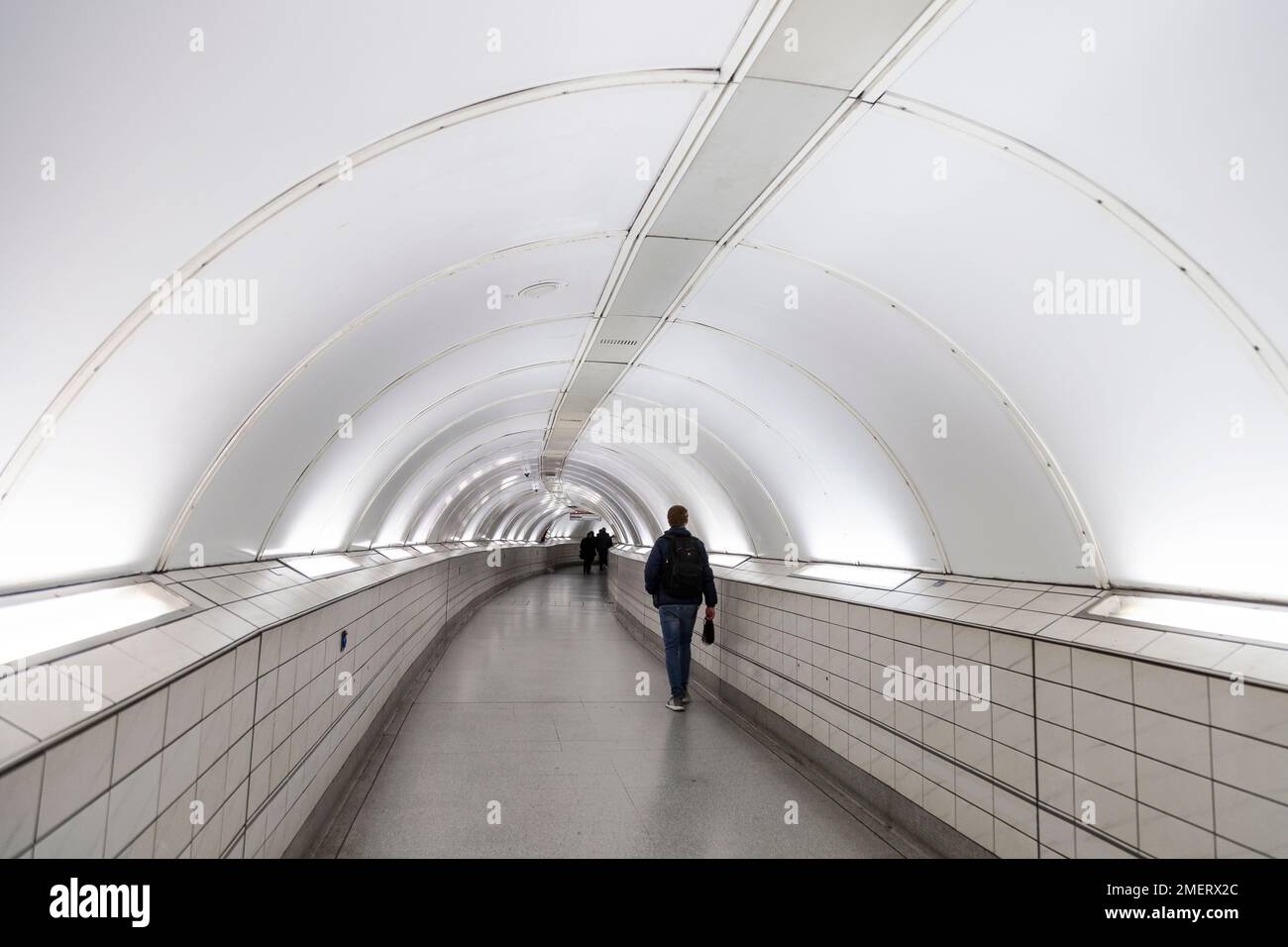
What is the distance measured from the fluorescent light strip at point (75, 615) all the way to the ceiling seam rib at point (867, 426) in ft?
12.7

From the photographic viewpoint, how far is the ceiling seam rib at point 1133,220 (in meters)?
2.85

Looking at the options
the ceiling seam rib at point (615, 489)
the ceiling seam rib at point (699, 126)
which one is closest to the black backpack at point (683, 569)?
the ceiling seam rib at point (699, 126)

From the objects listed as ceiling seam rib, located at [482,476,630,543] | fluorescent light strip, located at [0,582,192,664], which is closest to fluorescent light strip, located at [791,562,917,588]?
fluorescent light strip, located at [0,582,192,664]

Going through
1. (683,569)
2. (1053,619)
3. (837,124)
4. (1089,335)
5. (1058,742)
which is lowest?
(1058,742)

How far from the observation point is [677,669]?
303 inches

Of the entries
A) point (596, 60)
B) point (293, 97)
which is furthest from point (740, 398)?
point (293, 97)

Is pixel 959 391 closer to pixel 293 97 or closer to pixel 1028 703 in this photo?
pixel 1028 703

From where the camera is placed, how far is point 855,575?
6.42 meters

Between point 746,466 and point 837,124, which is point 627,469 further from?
point 837,124

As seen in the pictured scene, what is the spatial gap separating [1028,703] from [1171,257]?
2141mm

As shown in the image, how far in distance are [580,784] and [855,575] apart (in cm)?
281

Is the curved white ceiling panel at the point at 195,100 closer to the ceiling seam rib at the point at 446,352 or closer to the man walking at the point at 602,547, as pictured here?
the ceiling seam rib at the point at 446,352

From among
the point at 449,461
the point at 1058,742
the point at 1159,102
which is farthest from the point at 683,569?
the point at 1159,102

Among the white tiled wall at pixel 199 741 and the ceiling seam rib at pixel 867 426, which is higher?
the ceiling seam rib at pixel 867 426
